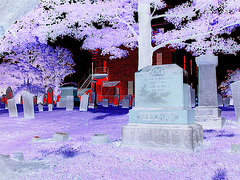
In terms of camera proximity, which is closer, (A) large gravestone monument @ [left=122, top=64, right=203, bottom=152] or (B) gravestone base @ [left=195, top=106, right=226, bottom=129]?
(A) large gravestone monument @ [left=122, top=64, right=203, bottom=152]

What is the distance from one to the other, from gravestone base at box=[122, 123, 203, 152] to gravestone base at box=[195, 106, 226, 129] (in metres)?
3.73

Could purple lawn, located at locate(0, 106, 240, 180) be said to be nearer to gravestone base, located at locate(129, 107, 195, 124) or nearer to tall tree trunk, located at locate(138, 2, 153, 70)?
gravestone base, located at locate(129, 107, 195, 124)

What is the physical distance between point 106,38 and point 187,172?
12.1 metres

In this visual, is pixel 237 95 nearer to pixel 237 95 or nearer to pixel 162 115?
pixel 237 95

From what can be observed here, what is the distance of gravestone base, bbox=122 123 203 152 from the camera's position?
490cm

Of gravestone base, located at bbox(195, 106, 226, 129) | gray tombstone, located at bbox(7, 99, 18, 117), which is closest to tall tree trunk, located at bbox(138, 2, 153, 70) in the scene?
gravestone base, located at bbox(195, 106, 226, 129)

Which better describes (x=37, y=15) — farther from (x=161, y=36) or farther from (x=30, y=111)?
(x=161, y=36)

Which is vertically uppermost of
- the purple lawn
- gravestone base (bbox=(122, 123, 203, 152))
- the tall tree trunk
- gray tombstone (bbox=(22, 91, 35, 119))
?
the tall tree trunk

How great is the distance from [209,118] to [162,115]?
14.6 ft

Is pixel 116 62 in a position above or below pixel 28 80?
above

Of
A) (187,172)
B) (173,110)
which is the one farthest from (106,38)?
(187,172)

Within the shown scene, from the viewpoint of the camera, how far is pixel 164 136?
5086mm

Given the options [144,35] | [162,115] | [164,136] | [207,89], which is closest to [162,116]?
[162,115]

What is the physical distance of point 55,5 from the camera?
12.6 m
